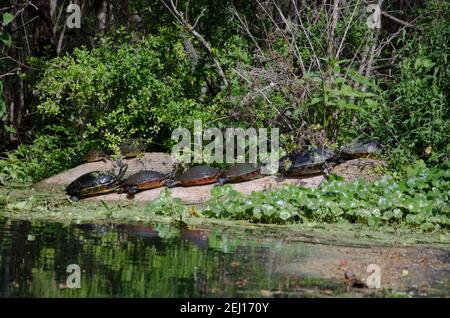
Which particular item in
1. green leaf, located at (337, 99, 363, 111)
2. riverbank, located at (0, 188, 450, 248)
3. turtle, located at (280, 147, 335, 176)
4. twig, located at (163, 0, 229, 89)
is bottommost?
riverbank, located at (0, 188, 450, 248)

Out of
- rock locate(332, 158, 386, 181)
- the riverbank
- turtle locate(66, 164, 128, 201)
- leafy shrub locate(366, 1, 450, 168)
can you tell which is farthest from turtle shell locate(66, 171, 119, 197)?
leafy shrub locate(366, 1, 450, 168)

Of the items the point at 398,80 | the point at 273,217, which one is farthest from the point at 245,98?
the point at 273,217

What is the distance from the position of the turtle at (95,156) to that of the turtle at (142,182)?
50.5 inches

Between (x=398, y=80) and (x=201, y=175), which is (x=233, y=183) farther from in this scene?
(x=398, y=80)

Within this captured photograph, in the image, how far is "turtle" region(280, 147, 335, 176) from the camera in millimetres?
10602

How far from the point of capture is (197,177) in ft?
35.2

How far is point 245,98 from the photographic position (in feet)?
37.3

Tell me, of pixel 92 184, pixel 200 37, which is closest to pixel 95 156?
pixel 92 184

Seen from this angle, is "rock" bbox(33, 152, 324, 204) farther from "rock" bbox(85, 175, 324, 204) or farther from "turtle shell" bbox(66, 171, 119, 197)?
"turtle shell" bbox(66, 171, 119, 197)

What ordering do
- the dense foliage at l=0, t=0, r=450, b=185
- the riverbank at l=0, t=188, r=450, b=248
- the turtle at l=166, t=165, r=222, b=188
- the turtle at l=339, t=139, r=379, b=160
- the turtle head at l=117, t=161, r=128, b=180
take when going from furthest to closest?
the turtle head at l=117, t=161, r=128, b=180 < the dense foliage at l=0, t=0, r=450, b=185 < the turtle at l=339, t=139, r=379, b=160 < the turtle at l=166, t=165, r=222, b=188 < the riverbank at l=0, t=188, r=450, b=248

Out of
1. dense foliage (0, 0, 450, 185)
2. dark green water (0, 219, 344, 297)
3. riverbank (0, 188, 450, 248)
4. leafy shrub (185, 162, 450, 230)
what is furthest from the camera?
dense foliage (0, 0, 450, 185)

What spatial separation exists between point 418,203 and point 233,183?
280 centimetres

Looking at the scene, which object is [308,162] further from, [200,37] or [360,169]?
[200,37]

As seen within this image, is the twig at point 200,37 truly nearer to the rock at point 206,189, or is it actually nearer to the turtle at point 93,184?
the rock at point 206,189
